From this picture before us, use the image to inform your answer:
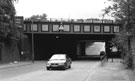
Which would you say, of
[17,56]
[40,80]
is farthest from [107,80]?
[17,56]

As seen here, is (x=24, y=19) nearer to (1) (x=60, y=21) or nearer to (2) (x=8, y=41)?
(1) (x=60, y=21)

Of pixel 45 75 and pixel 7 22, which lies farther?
pixel 7 22

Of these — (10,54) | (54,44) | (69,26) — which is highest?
(69,26)

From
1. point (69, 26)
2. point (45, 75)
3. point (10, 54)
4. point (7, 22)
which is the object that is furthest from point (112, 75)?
point (69, 26)

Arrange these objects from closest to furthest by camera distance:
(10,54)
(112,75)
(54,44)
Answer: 1. (112,75)
2. (10,54)
3. (54,44)

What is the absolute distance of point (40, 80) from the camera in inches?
702

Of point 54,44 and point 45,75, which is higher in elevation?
point 54,44

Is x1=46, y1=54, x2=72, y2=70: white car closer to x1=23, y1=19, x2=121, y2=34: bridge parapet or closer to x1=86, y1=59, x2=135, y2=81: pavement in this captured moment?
x1=86, y1=59, x2=135, y2=81: pavement

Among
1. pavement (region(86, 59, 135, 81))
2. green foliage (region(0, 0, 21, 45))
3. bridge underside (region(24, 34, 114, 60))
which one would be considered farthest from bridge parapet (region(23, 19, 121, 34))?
pavement (region(86, 59, 135, 81))

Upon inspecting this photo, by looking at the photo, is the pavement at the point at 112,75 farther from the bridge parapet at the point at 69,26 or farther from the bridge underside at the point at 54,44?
the bridge underside at the point at 54,44

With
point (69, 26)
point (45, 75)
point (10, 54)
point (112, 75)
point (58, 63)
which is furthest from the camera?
point (69, 26)

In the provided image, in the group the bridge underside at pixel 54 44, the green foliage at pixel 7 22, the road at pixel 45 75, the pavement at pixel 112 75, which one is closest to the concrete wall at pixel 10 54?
the green foliage at pixel 7 22

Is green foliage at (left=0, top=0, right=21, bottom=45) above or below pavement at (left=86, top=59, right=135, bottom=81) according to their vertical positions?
above

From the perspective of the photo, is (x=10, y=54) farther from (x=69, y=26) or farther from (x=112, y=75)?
(x=112, y=75)
